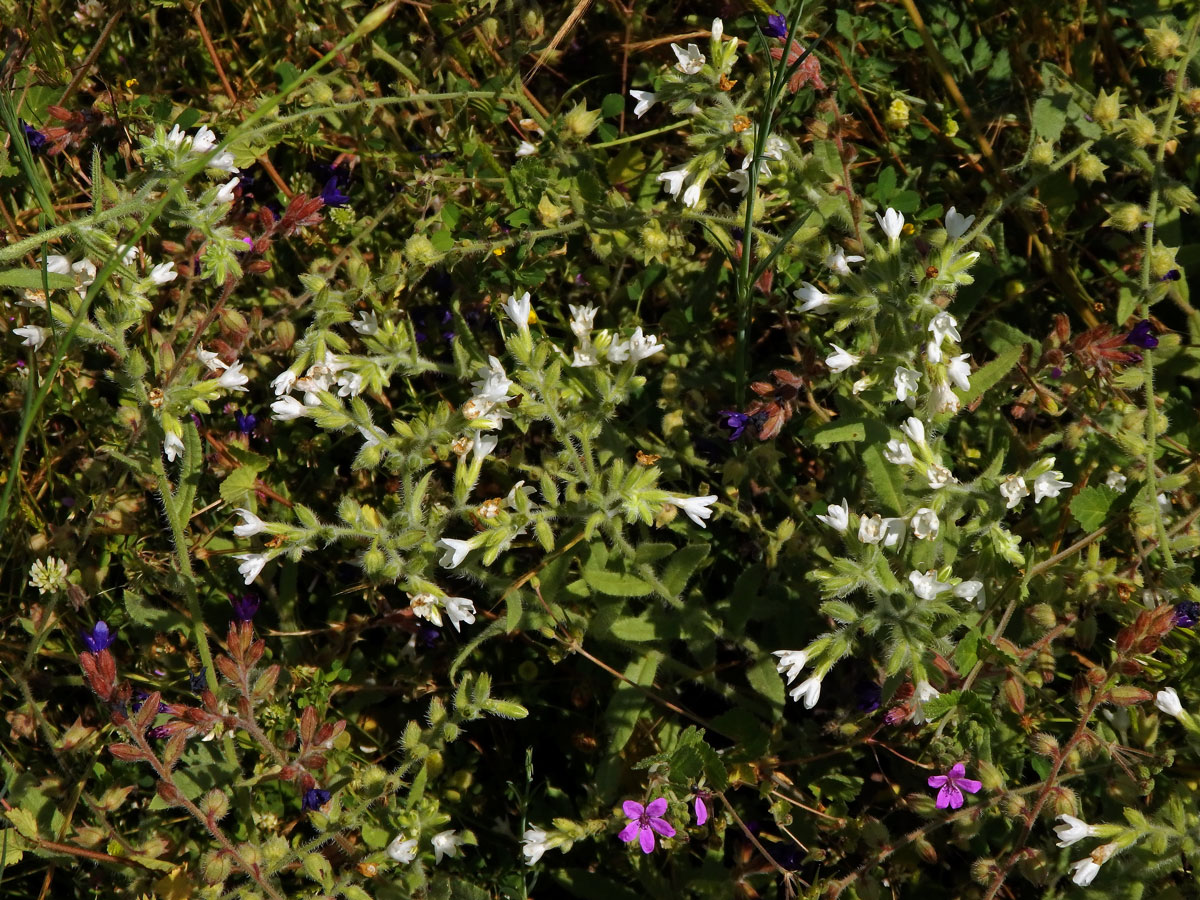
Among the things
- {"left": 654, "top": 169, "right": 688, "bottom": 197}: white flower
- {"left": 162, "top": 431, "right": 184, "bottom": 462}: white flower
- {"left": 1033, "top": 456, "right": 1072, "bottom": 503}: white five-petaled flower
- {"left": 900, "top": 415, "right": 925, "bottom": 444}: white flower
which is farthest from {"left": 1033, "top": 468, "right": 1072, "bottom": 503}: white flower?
{"left": 162, "top": 431, "right": 184, "bottom": 462}: white flower

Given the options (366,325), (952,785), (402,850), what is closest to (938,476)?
(952,785)

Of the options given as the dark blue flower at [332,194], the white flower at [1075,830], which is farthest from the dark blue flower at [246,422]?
the white flower at [1075,830]

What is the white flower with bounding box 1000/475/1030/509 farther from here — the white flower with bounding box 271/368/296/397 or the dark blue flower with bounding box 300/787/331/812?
the dark blue flower with bounding box 300/787/331/812

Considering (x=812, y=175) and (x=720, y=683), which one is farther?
(x=720, y=683)

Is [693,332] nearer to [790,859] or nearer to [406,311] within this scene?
[406,311]

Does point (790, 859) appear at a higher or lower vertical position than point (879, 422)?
lower

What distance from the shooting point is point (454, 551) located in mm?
3246

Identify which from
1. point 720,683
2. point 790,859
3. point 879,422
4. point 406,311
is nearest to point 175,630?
point 406,311

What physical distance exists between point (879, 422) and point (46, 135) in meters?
3.73

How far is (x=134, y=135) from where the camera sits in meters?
4.74

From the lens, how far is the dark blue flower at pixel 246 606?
4086 millimetres

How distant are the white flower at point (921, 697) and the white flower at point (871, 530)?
0.46 m

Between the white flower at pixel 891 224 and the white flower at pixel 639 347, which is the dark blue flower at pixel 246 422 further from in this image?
the white flower at pixel 891 224

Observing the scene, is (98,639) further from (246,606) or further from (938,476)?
(938,476)
